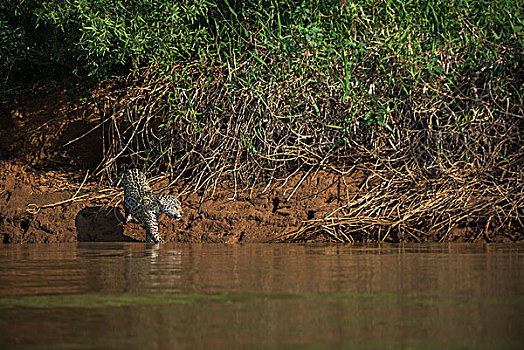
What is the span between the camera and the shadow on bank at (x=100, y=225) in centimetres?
607

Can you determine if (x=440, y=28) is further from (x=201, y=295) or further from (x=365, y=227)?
(x=201, y=295)

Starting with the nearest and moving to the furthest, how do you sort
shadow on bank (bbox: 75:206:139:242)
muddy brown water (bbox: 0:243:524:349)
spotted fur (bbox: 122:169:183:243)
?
muddy brown water (bbox: 0:243:524:349) < spotted fur (bbox: 122:169:183:243) < shadow on bank (bbox: 75:206:139:242)

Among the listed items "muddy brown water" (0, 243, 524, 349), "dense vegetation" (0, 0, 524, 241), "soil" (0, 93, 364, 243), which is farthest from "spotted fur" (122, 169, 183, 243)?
"muddy brown water" (0, 243, 524, 349)

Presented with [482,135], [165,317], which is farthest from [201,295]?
[482,135]

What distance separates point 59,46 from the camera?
6586 mm

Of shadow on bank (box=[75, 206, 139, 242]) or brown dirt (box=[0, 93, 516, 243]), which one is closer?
brown dirt (box=[0, 93, 516, 243])

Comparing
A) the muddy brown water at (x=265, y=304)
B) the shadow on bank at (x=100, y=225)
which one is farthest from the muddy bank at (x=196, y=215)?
the muddy brown water at (x=265, y=304)

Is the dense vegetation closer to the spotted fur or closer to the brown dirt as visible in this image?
the brown dirt

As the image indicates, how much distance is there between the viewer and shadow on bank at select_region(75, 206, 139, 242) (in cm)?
607

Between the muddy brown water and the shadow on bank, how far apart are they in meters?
2.47

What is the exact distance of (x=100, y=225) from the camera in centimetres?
616

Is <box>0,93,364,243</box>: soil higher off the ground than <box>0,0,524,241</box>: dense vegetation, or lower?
lower

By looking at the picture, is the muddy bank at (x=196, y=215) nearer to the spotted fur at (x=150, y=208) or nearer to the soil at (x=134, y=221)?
the soil at (x=134, y=221)

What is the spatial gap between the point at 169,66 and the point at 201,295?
455 centimetres
